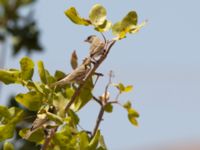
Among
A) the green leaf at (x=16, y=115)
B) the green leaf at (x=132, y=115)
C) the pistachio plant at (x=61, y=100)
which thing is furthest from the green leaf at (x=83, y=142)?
the green leaf at (x=132, y=115)

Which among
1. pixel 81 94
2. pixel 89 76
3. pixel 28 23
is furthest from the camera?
pixel 28 23

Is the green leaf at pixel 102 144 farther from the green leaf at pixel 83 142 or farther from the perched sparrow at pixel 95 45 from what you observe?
the perched sparrow at pixel 95 45

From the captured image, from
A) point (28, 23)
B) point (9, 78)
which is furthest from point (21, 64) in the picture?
point (28, 23)

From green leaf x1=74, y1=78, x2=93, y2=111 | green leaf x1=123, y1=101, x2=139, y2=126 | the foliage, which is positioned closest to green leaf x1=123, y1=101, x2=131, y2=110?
green leaf x1=123, y1=101, x2=139, y2=126

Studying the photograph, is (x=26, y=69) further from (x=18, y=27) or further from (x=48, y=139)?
(x=18, y=27)

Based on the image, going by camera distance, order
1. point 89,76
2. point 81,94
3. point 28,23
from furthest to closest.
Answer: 1. point 28,23
2. point 81,94
3. point 89,76

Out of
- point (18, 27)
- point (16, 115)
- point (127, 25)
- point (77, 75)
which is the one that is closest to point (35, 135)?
point (16, 115)

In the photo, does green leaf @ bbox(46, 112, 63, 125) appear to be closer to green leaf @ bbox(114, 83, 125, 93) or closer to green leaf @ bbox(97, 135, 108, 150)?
green leaf @ bbox(97, 135, 108, 150)

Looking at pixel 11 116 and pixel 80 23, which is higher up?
pixel 80 23

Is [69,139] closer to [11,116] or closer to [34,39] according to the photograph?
[11,116]
